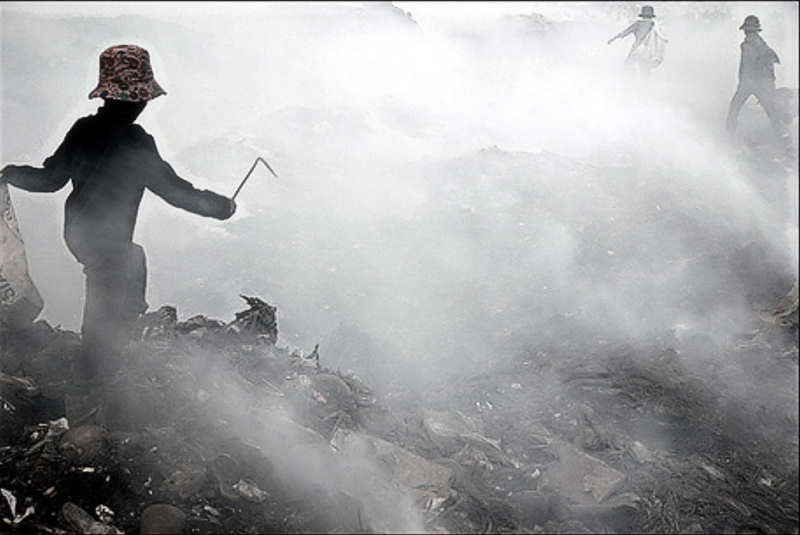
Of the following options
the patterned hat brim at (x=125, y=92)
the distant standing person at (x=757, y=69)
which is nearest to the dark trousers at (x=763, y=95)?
the distant standing person at (x=757, y=69)

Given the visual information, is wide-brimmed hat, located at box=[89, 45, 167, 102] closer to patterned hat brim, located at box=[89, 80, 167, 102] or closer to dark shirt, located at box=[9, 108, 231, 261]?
patterned hat brim, located at box=[89, 80, 167, 102]

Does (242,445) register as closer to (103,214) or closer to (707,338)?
(103,214)

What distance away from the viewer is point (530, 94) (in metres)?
11.1

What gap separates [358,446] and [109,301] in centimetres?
166

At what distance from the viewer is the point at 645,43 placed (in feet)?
33.2

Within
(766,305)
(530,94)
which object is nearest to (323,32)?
(530,94)

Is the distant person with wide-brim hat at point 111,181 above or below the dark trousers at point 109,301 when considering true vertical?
above

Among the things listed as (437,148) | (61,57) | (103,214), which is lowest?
(437,148)

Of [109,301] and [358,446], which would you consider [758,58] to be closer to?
[358,446]

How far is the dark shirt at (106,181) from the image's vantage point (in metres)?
2.97

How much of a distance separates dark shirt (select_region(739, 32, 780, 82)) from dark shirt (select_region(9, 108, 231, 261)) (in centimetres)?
803

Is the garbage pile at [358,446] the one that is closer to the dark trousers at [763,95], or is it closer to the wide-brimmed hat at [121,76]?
the wide-brimmed hat at [121,76]

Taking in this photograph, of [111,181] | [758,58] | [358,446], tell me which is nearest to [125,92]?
[111,181]

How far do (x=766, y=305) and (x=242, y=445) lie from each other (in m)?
4.42
